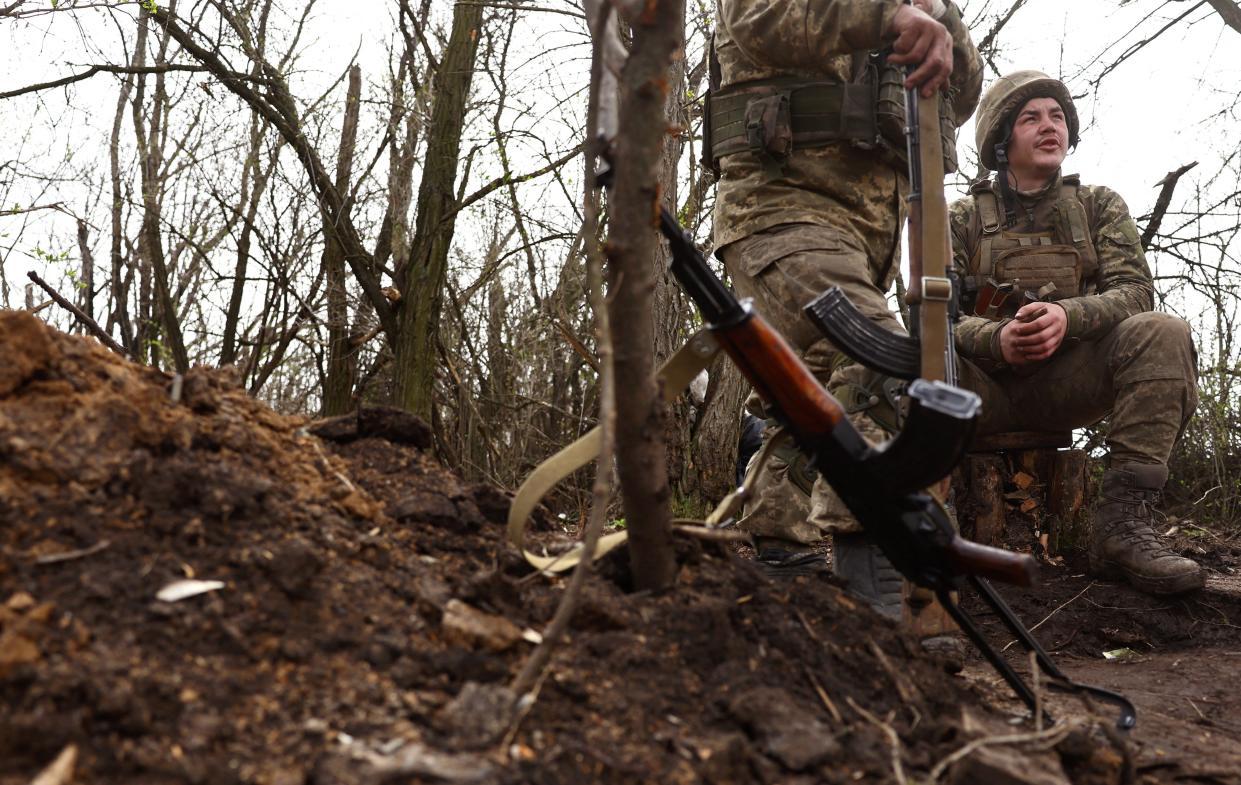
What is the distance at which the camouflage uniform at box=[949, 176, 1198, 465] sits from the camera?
4.10 metres

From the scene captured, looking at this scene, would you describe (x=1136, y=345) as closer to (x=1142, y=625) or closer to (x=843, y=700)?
(x=1142, y=625)

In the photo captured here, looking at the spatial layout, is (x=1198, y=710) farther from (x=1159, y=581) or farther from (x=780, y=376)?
(x=780, y=376)

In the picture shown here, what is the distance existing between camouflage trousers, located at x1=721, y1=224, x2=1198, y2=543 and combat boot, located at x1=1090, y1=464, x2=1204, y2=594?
8 centimetres

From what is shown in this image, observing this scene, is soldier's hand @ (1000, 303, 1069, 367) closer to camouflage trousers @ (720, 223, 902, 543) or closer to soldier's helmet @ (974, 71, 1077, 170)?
soldier's helmet @ (974, 71, 1077, 170)

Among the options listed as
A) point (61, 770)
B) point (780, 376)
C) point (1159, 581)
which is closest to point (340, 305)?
point (1159, 581)

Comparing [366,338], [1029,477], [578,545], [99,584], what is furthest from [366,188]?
[99,584]

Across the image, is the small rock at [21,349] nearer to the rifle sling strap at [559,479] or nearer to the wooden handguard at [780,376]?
the rifle sling strap at [559,479]

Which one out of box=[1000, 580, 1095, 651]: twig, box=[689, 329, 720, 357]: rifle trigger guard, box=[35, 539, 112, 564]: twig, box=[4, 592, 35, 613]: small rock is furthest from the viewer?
box=[1000, 580, 1095, 651]: twig

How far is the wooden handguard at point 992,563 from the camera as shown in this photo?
1.75 m

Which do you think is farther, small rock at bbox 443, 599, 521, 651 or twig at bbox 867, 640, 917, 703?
twig at bbox 867, 640, 917, 703

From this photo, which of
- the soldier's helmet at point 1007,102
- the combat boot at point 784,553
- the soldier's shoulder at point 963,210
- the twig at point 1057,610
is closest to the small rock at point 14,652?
the combat boot at point 784,553

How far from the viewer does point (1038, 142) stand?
4.54 meters

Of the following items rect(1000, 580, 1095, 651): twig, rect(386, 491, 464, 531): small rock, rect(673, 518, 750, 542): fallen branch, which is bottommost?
rect(1000, 580, 1095, 651): twig

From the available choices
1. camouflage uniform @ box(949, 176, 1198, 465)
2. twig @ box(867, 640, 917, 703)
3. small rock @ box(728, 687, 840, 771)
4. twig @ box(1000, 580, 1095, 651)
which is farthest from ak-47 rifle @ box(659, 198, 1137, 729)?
camouflage uniform @ box(949, 176, 1198, 465)
